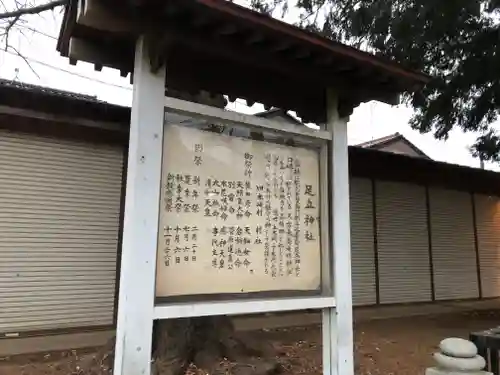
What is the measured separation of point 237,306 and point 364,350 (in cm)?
378

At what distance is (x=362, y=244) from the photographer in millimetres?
9484

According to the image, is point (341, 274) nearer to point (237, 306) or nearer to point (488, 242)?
point (237, 306)

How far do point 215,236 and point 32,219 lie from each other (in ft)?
15.4

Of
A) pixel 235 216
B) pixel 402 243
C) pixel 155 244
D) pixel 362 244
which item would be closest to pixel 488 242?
pixel 402 243

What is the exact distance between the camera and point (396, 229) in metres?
10.1

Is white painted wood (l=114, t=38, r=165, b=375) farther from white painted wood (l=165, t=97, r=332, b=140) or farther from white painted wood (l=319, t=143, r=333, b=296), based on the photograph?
white painted wood (l=319, t=143, r=333, b=296)

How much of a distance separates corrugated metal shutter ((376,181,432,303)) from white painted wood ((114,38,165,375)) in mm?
7791

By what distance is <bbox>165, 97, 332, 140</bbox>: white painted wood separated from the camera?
309cm

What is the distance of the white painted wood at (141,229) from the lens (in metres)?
2.71

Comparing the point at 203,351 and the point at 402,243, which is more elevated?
the point at 402,243

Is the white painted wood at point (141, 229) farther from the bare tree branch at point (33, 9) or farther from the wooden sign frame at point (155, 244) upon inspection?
the bare tree branch at point (33, 9)

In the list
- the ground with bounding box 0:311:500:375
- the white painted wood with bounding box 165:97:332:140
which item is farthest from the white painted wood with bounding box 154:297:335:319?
the ground with bounding box 0:311:500:375

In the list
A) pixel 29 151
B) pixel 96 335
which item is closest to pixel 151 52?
pixel 29 151

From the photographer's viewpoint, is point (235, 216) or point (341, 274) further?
point (341, 274)
